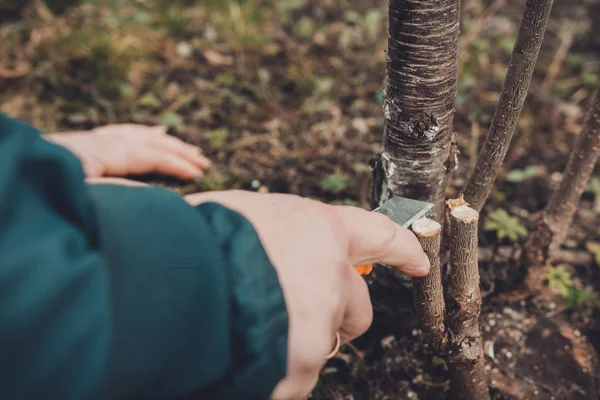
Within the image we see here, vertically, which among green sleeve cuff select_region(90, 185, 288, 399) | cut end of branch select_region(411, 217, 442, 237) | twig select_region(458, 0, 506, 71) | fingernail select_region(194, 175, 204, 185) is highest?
green sleeve cuff select_region(90, 185, 288, 399)

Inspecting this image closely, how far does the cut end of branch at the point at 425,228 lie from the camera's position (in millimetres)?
1365

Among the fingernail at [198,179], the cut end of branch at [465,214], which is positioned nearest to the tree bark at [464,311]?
the cut end of branch at [465,214]

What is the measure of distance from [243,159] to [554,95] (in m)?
2.18

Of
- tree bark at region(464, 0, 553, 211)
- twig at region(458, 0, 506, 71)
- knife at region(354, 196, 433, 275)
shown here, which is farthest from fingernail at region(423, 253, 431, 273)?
twig at region(458, 0, 506, 71)

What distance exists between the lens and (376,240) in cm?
120

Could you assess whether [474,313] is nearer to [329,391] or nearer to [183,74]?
[329,391]

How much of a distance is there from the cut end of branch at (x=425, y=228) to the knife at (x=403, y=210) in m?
0.03

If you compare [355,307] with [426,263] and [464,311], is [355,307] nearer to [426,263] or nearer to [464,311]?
[426,263]

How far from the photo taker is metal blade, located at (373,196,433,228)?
144 cm

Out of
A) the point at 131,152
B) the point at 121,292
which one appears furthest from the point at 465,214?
the point at 131,152

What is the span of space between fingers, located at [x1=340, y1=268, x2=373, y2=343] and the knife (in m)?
0.14

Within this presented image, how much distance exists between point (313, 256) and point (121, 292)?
0.41 m

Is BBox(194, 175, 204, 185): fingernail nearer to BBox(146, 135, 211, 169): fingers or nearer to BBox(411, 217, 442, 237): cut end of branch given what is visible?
BBox(146, 135, 211, 169): fingers

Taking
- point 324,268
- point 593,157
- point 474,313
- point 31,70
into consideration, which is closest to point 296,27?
point 31,70
